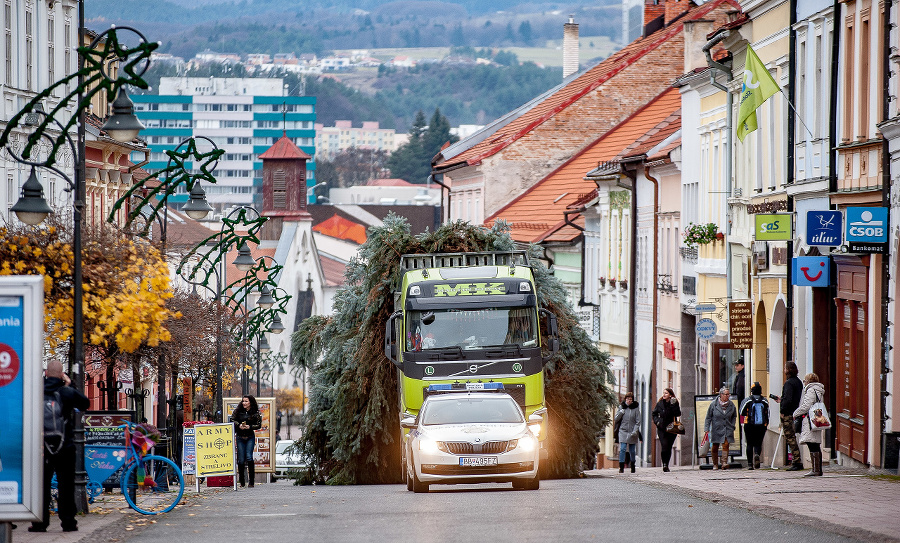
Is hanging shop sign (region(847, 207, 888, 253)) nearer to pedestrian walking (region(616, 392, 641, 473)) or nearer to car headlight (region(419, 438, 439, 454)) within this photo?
car headlight (region(419, 438, 439, 454))

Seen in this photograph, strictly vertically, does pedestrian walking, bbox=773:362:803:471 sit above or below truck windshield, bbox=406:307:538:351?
below

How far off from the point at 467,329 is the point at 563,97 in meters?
40.4

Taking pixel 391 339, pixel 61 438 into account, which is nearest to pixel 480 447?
pixel 391 339

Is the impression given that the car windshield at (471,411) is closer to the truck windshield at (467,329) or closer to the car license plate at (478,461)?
the car license plate at (478,461)

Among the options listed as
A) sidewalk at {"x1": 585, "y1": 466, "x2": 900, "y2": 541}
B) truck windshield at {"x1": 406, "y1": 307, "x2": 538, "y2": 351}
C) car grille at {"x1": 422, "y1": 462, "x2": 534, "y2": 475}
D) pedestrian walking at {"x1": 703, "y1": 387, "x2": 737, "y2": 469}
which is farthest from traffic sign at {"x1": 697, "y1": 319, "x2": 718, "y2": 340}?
car grille at {"x1": 422, "y1": 462, "x2": 534, "y2": 475}

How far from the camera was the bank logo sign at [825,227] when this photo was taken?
24578mm

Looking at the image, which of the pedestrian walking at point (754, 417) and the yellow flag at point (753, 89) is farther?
the yellow flag at point (753, 89)

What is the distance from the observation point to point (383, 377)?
28094 millimetres

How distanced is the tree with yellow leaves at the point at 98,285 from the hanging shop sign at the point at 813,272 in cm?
1131

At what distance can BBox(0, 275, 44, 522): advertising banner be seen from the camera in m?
12.8

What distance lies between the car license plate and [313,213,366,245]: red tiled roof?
446ft

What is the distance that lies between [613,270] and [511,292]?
2178 centimetres

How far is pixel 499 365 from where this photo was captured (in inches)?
1028

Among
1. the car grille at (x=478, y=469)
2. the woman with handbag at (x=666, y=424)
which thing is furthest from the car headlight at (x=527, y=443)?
the woman with handbag at (x=666, y=424)
